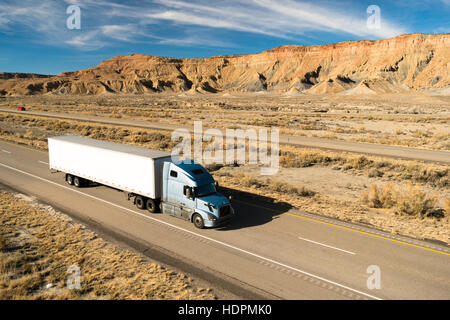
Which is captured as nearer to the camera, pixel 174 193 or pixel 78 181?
pixel 174 193

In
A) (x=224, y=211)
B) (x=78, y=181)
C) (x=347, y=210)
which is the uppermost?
(x=78, y=181)

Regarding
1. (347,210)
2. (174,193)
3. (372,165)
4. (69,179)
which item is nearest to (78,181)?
(69,179)

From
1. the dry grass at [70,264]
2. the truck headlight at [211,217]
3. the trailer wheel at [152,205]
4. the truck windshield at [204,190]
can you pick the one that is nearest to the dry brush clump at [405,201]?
the truck windshield at [204,190]

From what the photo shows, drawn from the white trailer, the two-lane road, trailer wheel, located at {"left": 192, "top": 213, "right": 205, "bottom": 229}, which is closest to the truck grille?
the two-lane road

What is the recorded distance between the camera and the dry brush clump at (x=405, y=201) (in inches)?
594

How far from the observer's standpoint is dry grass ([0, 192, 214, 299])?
864cm

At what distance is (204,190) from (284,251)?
4.29 metres

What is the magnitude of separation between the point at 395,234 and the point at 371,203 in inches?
155

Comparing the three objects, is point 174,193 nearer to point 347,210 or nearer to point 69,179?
point 347,210

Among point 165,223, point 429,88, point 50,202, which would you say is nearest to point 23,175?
point 50,202

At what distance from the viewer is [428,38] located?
183 m

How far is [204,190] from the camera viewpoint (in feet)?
43.7

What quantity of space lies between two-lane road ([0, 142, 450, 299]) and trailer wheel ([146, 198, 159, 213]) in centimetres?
37
